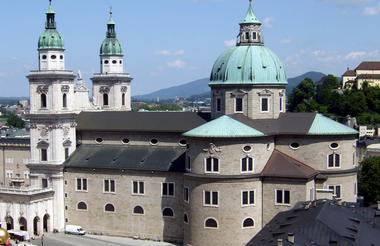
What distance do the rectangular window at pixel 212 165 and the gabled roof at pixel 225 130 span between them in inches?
93.6

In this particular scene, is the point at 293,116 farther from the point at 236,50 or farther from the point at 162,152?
the point at 162,152

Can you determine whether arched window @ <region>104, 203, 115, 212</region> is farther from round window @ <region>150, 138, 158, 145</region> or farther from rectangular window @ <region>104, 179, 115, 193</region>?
round window @ <region>150, 138, 158, 145</region>

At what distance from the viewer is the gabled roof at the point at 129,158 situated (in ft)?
233

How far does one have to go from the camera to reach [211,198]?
210ft

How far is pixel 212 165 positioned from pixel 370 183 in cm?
2789

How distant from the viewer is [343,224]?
46656mm

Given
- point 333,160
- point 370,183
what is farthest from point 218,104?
point 370,183

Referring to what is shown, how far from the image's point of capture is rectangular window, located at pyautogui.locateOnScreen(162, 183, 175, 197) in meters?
70.3

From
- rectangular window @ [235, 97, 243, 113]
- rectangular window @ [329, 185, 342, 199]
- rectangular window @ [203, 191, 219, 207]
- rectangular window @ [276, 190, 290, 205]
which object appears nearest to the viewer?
rectangular window @ [203, 191, 219, 207]

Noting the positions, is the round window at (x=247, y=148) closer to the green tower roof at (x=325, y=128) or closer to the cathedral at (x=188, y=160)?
the cathedral at (x=188, y=160)

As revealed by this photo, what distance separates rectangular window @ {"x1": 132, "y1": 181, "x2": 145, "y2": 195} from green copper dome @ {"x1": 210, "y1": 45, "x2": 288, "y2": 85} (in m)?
13.9

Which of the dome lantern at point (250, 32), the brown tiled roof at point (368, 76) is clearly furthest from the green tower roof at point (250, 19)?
the brown tiled roof at point (368, 76)

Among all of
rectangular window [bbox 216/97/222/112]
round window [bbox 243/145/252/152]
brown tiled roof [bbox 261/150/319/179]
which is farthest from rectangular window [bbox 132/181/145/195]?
brown tiled roof [bbox 261/150/319/179]

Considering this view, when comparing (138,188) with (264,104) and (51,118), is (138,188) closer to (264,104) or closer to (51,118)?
(51,118)
